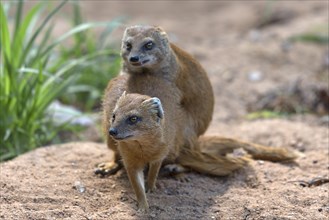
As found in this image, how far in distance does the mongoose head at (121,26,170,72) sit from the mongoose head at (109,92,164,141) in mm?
583

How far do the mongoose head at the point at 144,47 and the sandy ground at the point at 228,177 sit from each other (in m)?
0.72

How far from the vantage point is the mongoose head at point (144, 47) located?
15.2 feet

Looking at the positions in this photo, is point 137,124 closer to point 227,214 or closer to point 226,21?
point 227,214

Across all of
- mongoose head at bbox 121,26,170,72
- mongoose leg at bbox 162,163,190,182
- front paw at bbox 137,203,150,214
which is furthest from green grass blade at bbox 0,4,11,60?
front paw at bbox 137,203,150,214

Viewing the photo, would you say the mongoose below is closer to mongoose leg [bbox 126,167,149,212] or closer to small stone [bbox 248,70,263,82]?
mongoose leg [bbox 126,167,149,212]

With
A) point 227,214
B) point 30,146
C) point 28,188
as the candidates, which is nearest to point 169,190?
point 227,214

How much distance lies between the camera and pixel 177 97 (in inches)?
182

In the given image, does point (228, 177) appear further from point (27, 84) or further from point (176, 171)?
point (27, 84)

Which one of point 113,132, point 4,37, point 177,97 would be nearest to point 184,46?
point 4,37

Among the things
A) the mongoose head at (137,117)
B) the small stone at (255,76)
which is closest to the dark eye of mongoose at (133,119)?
the mongoose head at (137,117)

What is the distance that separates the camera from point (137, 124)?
3934 millimetres

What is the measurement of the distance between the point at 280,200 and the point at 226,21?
5.57m

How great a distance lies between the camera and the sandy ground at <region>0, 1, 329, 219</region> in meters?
4.02

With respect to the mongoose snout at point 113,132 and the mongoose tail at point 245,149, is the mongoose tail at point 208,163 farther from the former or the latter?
the mongoose snout at point 113,132
